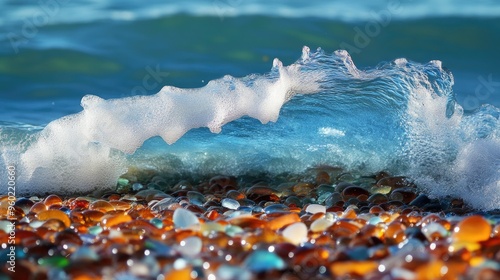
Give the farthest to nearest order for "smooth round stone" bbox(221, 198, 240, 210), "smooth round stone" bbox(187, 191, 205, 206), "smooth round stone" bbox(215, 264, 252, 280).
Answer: "smooth round stone" bbox(187, 191, 205, 206) < "smooth round stone" bbox(221, 198, 240, 210) < "smooth round stone" bbox(215, 264, 252, 280)

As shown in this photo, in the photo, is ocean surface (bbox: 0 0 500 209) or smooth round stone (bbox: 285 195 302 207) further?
ocean surface (bbox: 0 0 500 209)

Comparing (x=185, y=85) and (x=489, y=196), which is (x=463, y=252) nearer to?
(x=489, y=196)

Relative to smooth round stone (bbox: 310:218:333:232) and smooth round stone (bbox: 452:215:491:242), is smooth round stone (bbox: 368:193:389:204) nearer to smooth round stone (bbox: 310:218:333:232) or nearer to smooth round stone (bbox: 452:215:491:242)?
smooth round stone (bbox: 310:218:333:232)

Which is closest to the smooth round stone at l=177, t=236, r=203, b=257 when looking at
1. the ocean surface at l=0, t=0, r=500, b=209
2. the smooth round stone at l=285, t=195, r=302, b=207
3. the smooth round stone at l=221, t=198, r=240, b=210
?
the smooth round stone at l=221, t=198, r=240, b=210

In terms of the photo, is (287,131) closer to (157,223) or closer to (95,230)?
(157,223)

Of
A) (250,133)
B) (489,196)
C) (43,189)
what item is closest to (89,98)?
(43,189)

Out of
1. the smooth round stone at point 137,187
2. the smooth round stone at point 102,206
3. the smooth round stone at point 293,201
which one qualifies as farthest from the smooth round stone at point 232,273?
the smooth round stone at point 137,187
